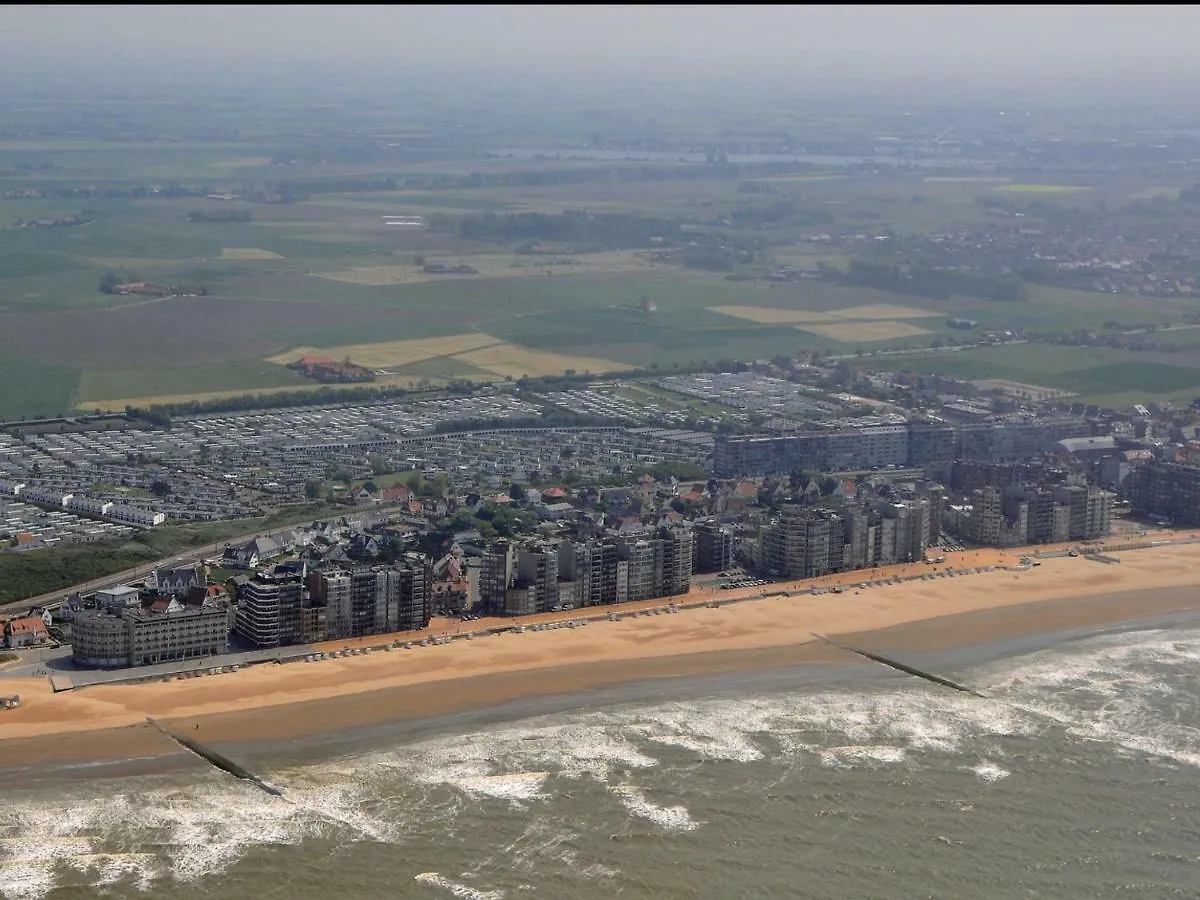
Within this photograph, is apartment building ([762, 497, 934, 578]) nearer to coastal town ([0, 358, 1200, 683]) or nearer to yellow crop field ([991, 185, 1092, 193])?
coastal town ([0, 358, 1200, 683])

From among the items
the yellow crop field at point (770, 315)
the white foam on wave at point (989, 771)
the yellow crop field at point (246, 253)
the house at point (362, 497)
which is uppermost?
the yellow crop field at point (246, 253)

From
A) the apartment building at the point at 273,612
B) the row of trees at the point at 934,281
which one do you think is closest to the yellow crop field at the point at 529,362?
the row of trees at the point at 934,281

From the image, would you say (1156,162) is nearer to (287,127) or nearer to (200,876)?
(287,127)

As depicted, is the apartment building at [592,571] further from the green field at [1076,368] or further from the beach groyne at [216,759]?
the green field at [1076,368]

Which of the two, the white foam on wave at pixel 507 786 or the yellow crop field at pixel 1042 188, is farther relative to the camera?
the yellow crop field at pixel 1042 188

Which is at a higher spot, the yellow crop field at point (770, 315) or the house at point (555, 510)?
the yellow crop field at point (770, 315)

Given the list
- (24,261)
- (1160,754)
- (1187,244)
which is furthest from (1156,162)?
(1160,754)
